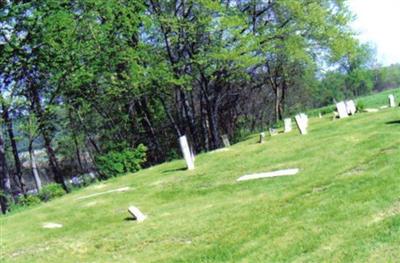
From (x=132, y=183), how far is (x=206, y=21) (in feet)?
39.4

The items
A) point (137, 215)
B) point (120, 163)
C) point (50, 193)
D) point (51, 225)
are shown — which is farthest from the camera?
point (120, 163)

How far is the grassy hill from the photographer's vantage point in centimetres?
596

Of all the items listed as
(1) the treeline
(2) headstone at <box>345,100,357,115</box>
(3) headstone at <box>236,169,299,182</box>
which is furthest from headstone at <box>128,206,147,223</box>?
(2) headstone at <box>345,100,357,115</box>

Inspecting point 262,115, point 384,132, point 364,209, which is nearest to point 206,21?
point 384,132

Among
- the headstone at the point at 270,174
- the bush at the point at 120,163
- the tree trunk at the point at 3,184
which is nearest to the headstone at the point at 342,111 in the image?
the bush at the point at 120,163

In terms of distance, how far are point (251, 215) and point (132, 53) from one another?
18.5 m

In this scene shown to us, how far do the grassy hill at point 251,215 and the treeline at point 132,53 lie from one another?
9132 millimetres

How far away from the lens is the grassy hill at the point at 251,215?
5957 millimetres

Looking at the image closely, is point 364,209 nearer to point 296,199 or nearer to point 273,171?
point 296,199

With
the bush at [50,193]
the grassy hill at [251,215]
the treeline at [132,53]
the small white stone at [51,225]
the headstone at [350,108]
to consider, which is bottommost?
the grassy hill at [251,215]

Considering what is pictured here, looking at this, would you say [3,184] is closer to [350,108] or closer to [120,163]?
[120,163]

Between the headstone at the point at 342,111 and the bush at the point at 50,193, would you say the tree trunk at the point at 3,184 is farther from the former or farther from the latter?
the headstone at the point at 342,111

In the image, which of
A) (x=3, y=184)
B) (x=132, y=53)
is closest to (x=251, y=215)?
(x=3, y=184)

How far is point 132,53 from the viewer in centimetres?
2530
